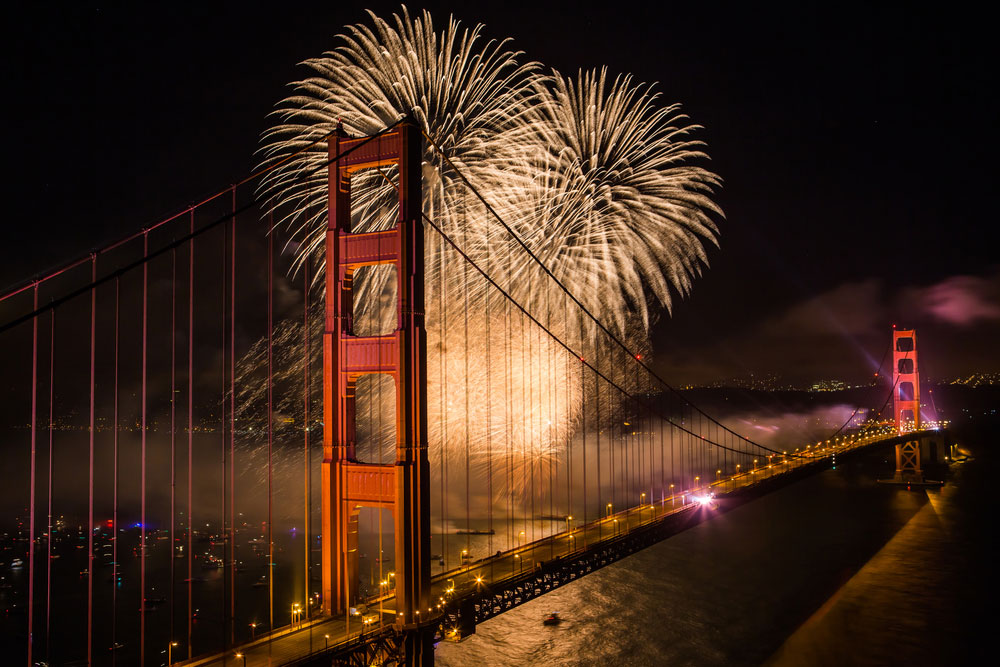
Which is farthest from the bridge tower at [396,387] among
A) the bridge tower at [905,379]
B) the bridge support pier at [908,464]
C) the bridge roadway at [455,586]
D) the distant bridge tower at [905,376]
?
the distant bridge tower at [905,376]

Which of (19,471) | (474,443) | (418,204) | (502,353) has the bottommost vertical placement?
(19,471)

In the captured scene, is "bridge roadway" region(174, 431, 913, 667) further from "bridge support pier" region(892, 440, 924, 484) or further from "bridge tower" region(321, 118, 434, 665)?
"bridge support pier" region(892, 440, 924, 484)

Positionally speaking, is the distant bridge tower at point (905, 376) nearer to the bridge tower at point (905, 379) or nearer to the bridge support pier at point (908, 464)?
the bridge tower at point (905, 379)

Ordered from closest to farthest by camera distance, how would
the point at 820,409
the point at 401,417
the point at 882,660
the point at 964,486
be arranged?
the point at 401,417, the point at 882,660, the point at 964,486, the point at 820,409

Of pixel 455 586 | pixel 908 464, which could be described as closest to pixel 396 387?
pixel 455 586

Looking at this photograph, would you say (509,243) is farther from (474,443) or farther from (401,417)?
(401,417)

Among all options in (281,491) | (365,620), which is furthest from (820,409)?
(365,620)

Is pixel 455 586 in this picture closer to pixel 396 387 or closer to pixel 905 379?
pixel 396 387

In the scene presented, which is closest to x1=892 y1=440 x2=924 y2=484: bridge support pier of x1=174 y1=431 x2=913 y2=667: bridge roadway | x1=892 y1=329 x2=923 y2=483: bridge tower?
x1=892 y1=329 x2=923 y2=483: bridge tower
